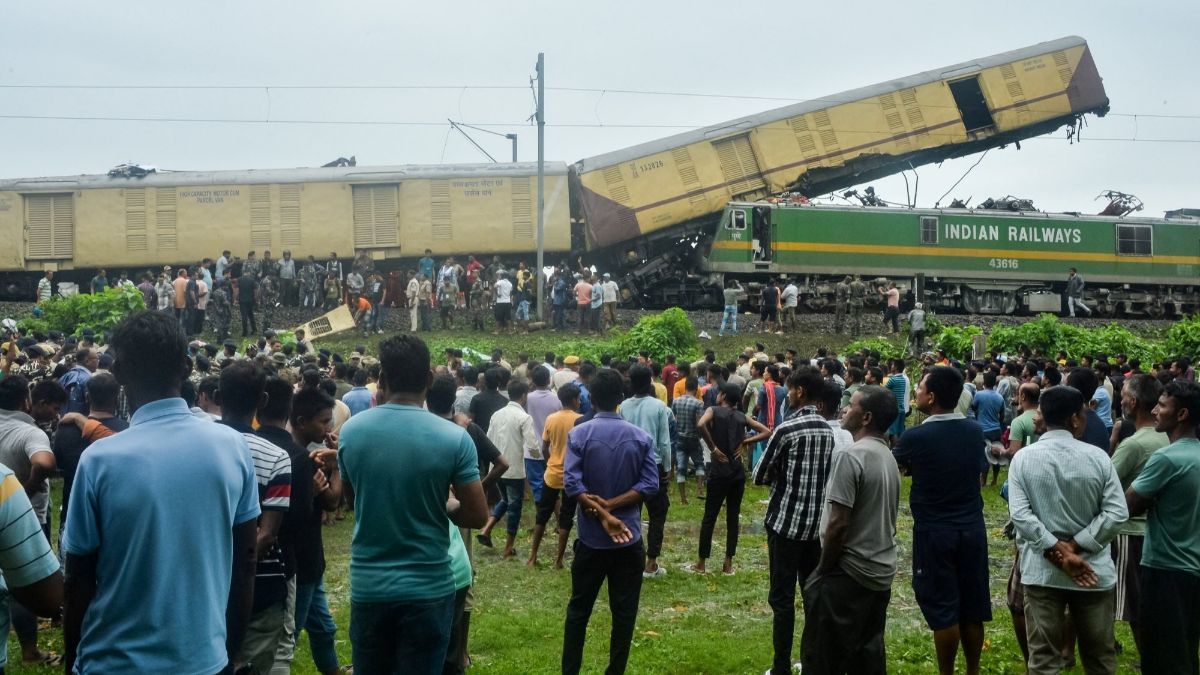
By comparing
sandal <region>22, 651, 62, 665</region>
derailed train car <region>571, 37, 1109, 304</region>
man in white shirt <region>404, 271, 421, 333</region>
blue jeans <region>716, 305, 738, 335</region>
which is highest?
derailed train car <region>571, 37, 1109, 304</region>

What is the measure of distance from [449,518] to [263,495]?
758 mm

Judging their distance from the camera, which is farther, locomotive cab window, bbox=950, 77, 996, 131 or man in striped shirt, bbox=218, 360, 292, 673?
locomotive cab window, bbox=950, 77, 996, 131

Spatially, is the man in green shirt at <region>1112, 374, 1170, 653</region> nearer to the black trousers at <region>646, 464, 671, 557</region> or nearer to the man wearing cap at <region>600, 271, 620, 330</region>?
the black trousers at <region>646, 464, 671, 557</region>

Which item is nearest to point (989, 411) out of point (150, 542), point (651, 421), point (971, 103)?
point (651, 421)

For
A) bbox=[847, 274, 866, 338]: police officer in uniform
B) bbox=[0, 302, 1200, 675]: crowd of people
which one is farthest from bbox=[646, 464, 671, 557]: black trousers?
bbox=[847, 274, 866, 338]: police officer in uniform

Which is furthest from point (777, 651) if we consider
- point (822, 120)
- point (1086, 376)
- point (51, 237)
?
point (51, 237)

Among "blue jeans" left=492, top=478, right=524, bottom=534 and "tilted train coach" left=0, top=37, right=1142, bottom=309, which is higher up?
"tilted train coach" left=0, top=37, right=1142, bottom=309

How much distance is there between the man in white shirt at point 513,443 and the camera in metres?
9.18

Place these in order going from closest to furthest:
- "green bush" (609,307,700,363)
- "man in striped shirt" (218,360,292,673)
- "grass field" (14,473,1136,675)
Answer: "man in striped shirt" (218,360,292,673), "grass field" (14,473,1136,675), "green bush" (609,307,700,363)

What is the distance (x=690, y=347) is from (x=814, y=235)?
7.99 m

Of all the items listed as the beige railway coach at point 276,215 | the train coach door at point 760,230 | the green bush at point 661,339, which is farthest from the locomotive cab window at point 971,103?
the green bush at point 661,339

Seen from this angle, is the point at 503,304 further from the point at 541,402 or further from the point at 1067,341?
the point at 541,402

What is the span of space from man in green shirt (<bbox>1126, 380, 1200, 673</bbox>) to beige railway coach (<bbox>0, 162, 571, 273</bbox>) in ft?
69.5

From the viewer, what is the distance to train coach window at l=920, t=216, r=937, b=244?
89.0ft
